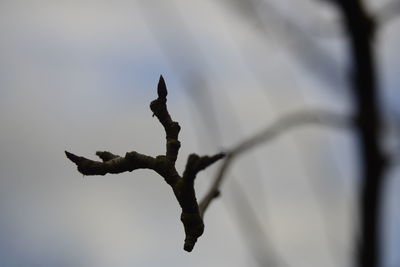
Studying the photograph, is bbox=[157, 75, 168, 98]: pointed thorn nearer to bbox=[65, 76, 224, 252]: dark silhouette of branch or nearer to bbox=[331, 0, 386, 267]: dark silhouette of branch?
bbox=[65, 76, 224, 252]: dark silhouette of branch

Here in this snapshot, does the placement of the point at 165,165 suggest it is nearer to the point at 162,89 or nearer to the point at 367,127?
the point at 162,89

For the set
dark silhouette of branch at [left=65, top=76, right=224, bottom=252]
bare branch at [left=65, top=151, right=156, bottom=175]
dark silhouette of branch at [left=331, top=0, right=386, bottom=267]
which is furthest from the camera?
bare branch at [left=65, top=151, right=156, bottom=175]

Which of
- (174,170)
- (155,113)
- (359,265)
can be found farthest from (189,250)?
(359,265)

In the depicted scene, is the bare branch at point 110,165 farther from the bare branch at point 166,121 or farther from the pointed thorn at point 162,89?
the pointed thorn at point 162,89

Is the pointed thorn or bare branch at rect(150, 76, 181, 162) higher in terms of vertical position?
the pointed thorn

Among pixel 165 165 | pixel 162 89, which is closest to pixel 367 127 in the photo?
pixel 165 165

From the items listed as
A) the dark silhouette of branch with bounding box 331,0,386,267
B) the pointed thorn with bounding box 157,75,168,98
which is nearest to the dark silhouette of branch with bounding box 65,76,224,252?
the pointed thorn with bounding box 157,75,168,98

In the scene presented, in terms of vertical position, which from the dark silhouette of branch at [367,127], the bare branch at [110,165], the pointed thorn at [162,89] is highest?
the pointed thorn at [162,89]

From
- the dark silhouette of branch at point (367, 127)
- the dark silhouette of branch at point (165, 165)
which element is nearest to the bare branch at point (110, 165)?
the dark silhouette of branch at point (165, 165)

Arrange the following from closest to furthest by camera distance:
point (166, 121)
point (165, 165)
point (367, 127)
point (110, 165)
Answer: point (367, 127), point (165, 165), point (110, 165), point (166, 121)
